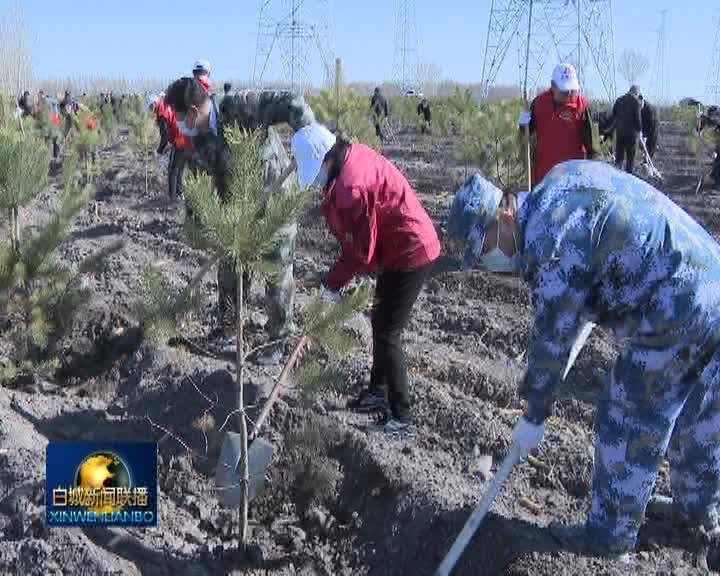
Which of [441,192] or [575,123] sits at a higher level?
[575,123]

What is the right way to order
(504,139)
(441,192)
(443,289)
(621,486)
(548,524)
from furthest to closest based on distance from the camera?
(441,192), (504,139), (443,289), (548,524), (621,486)

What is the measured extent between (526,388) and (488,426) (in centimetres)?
132

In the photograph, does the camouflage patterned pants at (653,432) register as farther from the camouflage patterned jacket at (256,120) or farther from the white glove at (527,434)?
the camouflage patterned jacket at (256,120)

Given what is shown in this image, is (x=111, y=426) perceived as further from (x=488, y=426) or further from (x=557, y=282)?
(x=557, y=282)

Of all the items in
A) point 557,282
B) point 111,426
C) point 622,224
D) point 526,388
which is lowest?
point 111,426

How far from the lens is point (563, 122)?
5883 mm

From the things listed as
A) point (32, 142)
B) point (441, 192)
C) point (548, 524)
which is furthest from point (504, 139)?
point (548, 524)

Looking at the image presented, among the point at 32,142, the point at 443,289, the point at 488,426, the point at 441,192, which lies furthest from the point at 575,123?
the point at 441,192

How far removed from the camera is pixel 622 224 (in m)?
2.57

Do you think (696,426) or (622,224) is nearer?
(622,224)

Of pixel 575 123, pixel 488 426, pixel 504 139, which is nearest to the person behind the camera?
pixel 488 426

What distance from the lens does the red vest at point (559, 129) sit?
231 inches

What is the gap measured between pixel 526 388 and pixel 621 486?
0.48m

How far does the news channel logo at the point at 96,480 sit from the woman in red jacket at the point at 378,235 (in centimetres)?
91
